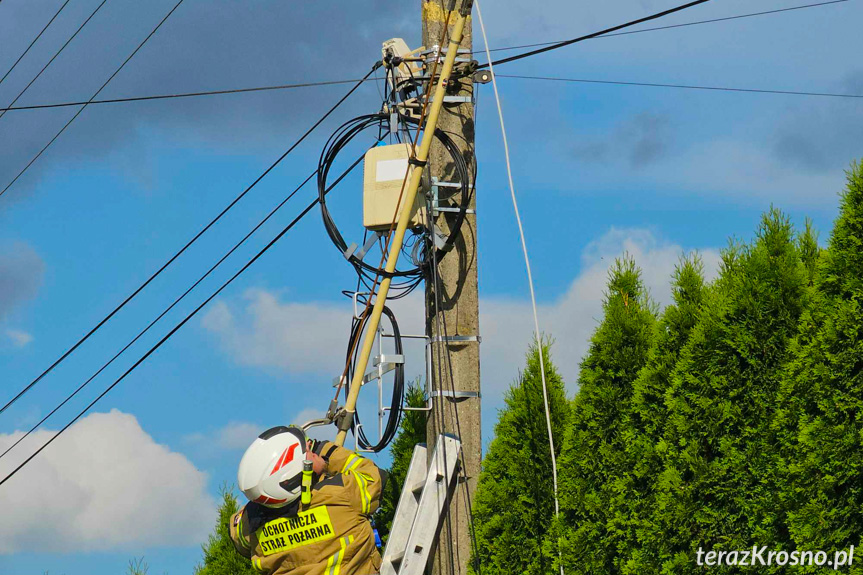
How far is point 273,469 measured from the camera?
661 cm

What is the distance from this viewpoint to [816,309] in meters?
5.90

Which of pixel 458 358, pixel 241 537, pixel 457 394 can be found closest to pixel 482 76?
pixel 458 358

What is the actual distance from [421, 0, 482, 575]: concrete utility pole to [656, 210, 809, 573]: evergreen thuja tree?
4.71 ft

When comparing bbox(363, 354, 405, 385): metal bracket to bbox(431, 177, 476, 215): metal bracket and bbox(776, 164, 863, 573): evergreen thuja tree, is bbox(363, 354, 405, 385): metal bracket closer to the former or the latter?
bbox(431, 177, 476, 215): metal bracket

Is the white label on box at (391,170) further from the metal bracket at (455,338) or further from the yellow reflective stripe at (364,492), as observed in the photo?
the yellow reflective stripe at (364,492)

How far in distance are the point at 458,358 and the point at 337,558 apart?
5.36 ft

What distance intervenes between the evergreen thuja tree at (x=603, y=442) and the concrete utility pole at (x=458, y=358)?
0.71m

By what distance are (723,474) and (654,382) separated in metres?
0.89

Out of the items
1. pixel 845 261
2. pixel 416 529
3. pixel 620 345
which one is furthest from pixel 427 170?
pixel 845 261

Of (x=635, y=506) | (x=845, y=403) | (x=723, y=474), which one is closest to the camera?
(x=845, y=403)

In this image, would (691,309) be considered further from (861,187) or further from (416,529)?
(416,529)

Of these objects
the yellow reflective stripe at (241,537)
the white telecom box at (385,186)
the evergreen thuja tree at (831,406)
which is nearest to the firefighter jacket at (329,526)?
the yellow reflective stripe at (241,537)

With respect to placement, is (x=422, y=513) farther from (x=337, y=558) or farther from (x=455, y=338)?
(x=455, y=338)

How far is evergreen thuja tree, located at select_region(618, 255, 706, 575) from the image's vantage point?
22.2 ft
